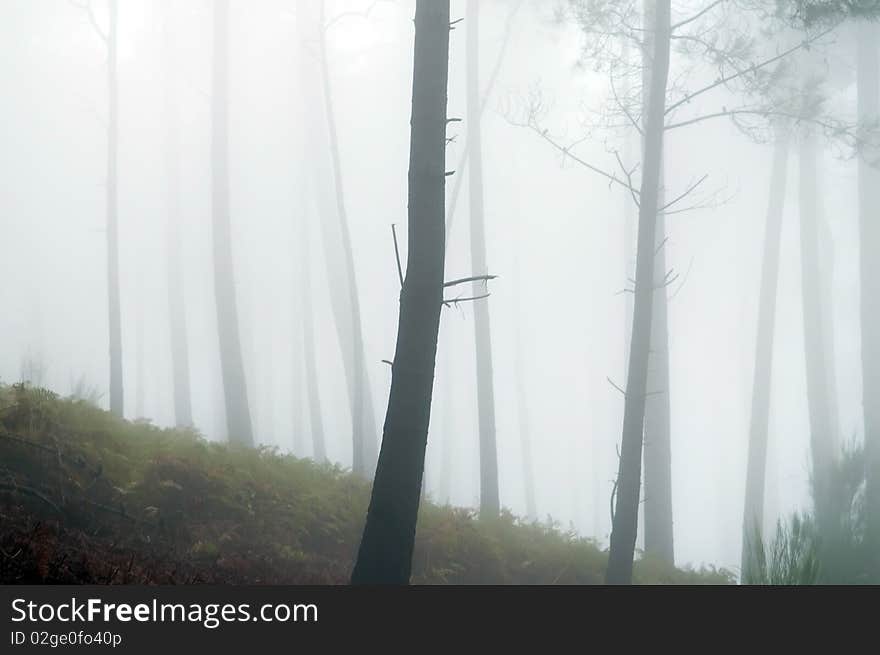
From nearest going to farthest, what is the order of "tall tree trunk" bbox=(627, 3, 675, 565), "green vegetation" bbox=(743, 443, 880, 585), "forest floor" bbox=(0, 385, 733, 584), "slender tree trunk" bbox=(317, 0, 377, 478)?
"forest floor" bbox=(0, 385, 733, 584), "green vegetation" bbox=(743, 443, 880, 585), "tall tree trunk" bbox=(627, 3, 675, 565), "slender tree trunk" bbox=(317, 0, 377, 478)

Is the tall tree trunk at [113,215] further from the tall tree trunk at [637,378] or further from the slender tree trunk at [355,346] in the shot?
the tall tree trunk at [637,378]

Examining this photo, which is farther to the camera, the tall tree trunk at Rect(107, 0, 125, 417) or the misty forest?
the tall tree trunk at Rect(107, 0, 125, 417)

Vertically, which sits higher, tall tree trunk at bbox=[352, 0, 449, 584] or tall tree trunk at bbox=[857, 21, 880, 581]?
tall tree trunk at bbox=[857, 21, 880, 581]

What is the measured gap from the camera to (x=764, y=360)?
51.9 ft

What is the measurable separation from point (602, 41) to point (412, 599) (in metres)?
8.44

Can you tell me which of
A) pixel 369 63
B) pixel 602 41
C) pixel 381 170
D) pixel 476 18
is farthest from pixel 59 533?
pixel 381 170

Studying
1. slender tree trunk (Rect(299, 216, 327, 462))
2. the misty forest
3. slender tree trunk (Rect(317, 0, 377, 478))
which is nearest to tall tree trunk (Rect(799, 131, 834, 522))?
the misty forest

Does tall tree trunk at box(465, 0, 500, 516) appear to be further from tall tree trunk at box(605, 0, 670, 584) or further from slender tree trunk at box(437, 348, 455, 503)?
slender tree trunk at box(437, 348, 455, 503)

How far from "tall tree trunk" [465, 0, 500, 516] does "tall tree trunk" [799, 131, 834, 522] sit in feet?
20.2

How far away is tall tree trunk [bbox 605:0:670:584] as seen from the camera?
811 cm

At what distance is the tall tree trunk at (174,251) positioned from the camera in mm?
19131

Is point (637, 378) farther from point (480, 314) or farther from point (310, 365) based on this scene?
point (310, 365)

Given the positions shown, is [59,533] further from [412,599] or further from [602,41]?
[602,41]

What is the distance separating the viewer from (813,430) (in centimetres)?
1584
